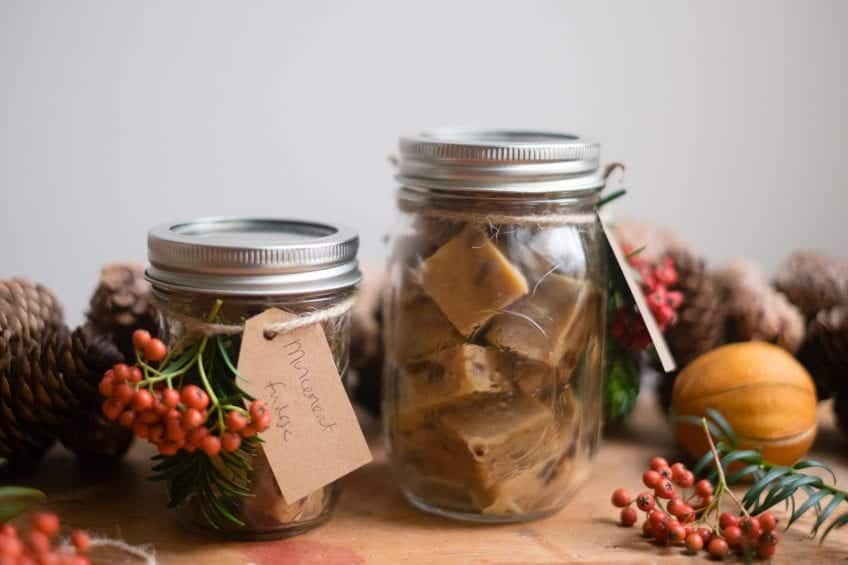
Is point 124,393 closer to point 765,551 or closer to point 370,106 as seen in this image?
point 765,551

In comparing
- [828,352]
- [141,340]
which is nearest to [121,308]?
[141,340]

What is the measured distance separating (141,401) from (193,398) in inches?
1.5

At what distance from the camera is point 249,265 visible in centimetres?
77

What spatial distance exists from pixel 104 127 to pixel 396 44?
1.32 ft

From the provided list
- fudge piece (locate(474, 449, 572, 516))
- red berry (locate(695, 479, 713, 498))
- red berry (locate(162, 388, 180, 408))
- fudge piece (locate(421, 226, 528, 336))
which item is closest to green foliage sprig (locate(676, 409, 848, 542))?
red berry (locate(695, 479, 713, 498))

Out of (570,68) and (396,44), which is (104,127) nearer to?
(396,44)

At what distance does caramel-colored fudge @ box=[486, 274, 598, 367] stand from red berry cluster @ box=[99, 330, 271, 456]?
0.23 metres

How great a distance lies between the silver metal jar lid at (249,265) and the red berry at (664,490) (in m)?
0.32

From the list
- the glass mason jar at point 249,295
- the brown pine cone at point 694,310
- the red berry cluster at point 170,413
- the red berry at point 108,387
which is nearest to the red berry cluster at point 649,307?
the brown pine cone at point 694,310

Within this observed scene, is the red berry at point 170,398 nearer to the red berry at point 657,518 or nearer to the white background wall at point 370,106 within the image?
the red berry at point 657,518

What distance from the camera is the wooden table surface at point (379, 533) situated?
80 cm

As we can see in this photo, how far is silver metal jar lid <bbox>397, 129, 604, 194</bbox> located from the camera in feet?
2.75

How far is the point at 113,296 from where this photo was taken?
955 mm

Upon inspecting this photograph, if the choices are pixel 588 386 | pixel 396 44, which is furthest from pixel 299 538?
pixel 396 44
